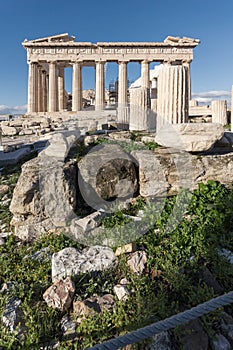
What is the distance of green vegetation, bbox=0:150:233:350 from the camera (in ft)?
10.9

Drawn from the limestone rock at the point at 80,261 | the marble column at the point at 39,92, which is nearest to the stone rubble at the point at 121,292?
the limestone rock at the point at 80,261

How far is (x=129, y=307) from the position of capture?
353cm

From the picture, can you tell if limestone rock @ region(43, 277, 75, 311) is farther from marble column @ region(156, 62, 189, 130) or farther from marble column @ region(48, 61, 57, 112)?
marble column @ region(48, 61, 57, 112)

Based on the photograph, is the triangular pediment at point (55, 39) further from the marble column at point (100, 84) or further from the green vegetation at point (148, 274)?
the green vegetation at point (148, 274)

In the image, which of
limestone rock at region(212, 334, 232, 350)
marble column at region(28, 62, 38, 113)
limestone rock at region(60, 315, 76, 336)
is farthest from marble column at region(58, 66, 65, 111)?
limestone rock at region(212, 334, 232, 350)

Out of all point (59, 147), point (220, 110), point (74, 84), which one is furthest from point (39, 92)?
point (59, 147)

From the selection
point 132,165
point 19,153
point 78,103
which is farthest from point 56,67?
point 132,165

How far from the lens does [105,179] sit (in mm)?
5680

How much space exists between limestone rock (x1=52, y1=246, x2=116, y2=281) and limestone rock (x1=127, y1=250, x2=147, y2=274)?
0.29m

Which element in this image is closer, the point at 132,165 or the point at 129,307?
the point at 129,307

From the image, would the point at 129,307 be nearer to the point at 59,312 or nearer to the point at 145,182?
the point at 59,312

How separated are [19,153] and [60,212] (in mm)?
5238

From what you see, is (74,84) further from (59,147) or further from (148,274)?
(148,274)

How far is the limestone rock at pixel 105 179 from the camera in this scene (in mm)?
5684
